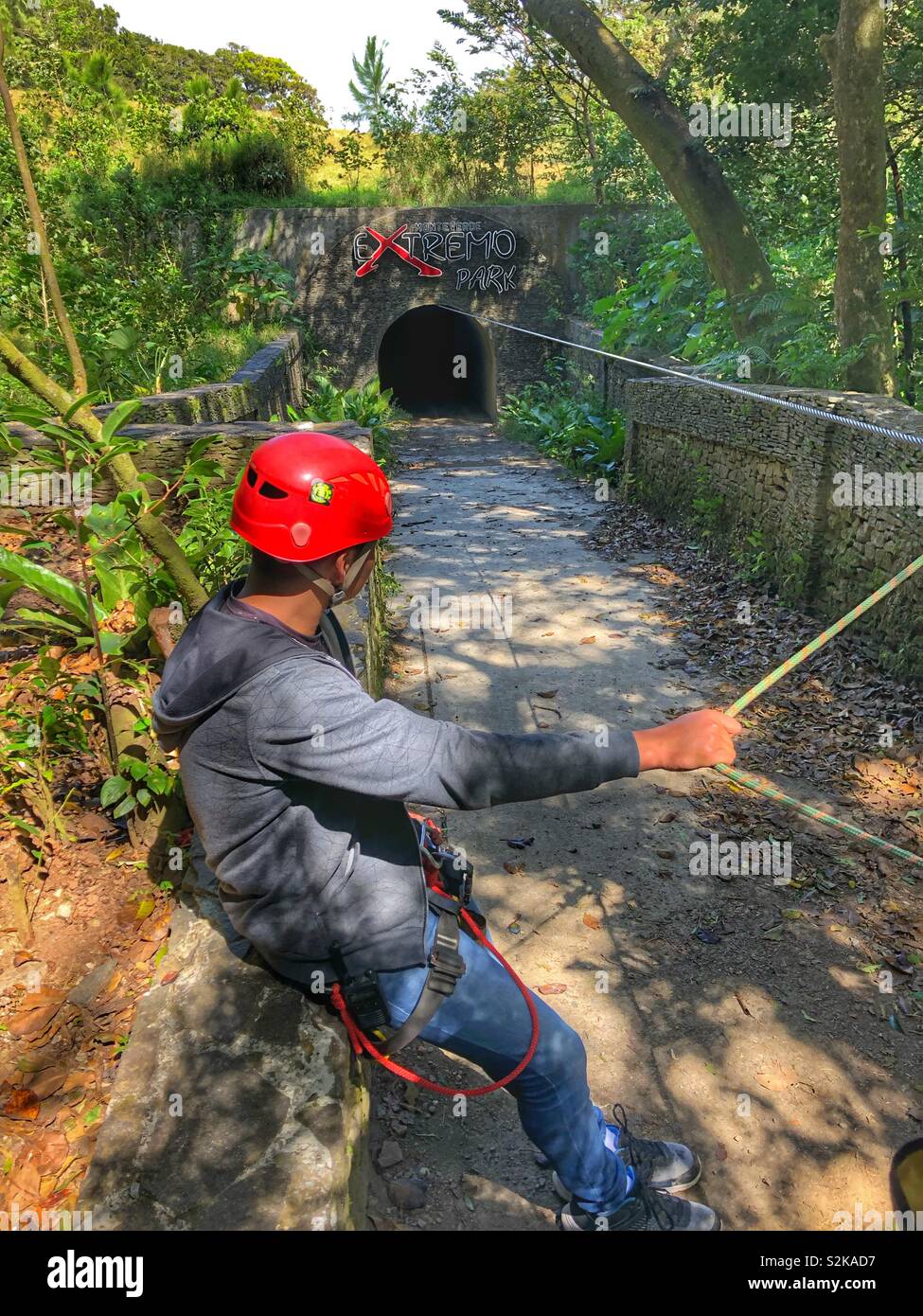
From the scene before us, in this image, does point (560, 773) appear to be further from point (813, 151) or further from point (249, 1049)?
point (813, 151)

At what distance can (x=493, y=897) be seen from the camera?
4137 mm

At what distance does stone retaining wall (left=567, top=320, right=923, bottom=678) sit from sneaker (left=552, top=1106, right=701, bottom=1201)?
378 cm

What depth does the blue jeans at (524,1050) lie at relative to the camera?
2.12 meters

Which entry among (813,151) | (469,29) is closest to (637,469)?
(813,151)

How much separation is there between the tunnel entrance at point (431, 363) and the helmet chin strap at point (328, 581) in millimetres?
21231

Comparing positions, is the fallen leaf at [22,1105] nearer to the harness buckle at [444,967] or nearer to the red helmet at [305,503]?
the harness buckle at [444,967]

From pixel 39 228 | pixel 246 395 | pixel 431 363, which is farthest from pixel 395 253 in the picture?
pixel 39 228

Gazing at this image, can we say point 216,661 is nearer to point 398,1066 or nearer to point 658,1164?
point 398,1066

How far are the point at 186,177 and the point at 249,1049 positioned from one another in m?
19.8

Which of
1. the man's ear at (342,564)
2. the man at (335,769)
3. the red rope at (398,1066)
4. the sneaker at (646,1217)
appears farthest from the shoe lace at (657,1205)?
the man's ear at (342,564)

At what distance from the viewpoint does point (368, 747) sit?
177cm

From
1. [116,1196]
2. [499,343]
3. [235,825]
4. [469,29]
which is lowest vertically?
[116,1196]

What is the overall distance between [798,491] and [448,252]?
13.9 meters

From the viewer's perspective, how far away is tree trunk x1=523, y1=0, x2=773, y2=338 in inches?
399
